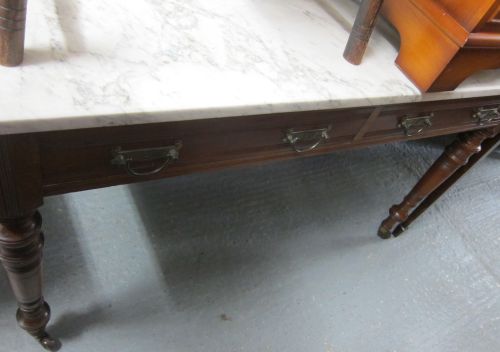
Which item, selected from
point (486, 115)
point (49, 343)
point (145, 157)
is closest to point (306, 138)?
point (145, 157)

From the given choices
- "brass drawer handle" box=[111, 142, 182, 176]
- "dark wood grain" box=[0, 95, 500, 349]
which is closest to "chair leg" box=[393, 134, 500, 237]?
"dark wood grain" box=[0, 95, 500, 349]

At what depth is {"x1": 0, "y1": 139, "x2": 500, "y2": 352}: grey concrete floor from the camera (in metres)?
0.91

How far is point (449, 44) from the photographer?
61cm

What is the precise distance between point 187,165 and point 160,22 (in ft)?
0.72

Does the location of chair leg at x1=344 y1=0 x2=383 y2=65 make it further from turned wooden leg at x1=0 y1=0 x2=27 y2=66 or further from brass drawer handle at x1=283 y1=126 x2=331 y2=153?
turned wooden leg at x1=0 y1=0 x2=27 y2=66

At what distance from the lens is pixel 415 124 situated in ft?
2.66

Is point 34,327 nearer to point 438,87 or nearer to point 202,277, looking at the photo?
point 202,277

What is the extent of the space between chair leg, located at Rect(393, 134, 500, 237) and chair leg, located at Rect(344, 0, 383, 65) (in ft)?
2.44

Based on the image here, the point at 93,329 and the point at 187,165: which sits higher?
the point at 187,165

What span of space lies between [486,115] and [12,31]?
0.97m

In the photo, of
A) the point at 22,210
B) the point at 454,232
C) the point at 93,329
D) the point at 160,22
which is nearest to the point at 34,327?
the point at 93,329

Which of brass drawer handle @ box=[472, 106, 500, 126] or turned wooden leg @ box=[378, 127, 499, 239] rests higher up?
brass drawer handle @ box=[472, 106, 500, 126]

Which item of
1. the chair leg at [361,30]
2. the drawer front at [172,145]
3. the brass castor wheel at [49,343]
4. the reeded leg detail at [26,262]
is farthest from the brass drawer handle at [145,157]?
the brass castor wheel at [49,343]

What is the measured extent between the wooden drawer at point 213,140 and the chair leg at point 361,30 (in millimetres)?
93
